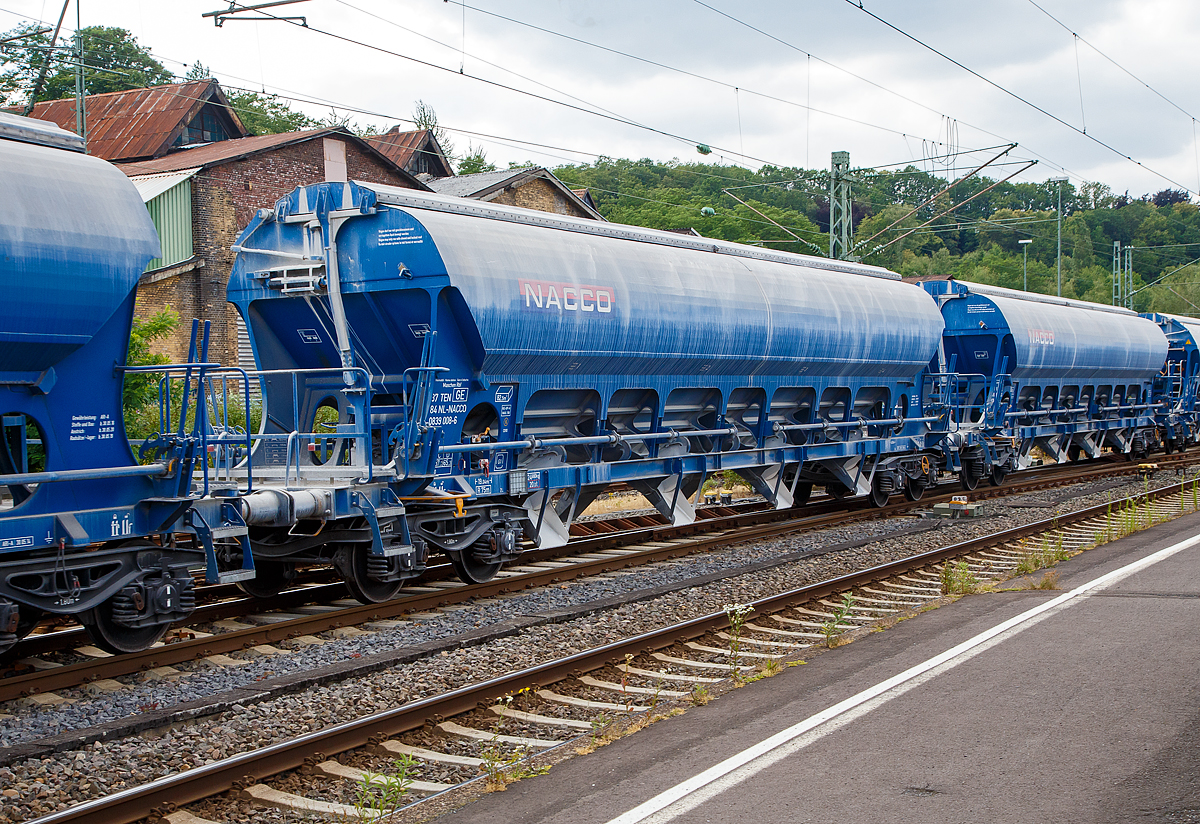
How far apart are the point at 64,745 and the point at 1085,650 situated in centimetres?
733

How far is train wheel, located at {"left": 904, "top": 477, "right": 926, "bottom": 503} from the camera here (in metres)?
20.2

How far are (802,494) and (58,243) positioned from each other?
577 inches

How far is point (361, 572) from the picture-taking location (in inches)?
428

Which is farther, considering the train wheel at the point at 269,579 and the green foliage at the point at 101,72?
the green foliage at the point at 101,72

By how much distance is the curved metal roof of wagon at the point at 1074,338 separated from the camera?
22.7m

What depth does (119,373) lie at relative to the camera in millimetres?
8281

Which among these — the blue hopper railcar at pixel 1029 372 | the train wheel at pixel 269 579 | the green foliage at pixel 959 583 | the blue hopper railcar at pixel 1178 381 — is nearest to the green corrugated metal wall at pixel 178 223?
the blue hopper railcar at pixel 1029 372

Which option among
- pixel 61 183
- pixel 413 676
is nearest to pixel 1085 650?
pixel 413 676

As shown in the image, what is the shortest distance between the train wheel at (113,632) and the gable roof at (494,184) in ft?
90.0

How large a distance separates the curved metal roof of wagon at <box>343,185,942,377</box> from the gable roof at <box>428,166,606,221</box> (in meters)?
18.6

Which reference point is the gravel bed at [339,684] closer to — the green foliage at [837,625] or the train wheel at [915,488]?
the green foliage at [837,625]

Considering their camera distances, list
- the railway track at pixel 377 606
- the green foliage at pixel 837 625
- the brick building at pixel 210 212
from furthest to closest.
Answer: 1. the brick building at pixel 210 212
2. the green foliage at pixel 837 625
3. the railway track at pixel 377 606

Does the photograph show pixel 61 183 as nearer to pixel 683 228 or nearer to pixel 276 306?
pixel 276 306

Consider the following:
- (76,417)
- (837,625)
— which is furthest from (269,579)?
(837,625)
